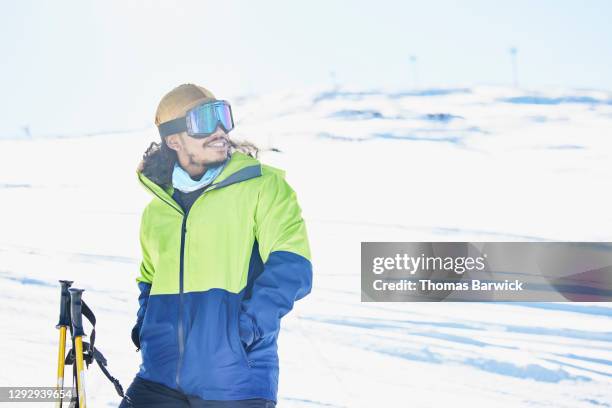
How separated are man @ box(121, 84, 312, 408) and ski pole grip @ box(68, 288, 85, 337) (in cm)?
23

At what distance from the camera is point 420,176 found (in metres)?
7.96

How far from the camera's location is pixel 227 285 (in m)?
2.00

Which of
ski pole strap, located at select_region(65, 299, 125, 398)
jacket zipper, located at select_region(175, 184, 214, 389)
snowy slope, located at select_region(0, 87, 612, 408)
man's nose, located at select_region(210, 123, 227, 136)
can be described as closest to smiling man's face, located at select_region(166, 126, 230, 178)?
man's nose, located at select_region(210, 123, 227, 136)

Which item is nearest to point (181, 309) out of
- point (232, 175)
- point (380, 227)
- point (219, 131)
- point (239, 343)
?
point (239, 343)

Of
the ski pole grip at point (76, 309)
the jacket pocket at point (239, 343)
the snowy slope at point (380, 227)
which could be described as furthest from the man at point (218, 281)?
the snowy slope at point (380, 227)

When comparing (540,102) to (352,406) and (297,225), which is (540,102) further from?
(297,225)

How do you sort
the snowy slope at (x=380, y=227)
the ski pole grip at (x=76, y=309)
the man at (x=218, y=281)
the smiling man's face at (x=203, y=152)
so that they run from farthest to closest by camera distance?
the snowy slope at (x=380, y=227) < the ski pole grip at (x=76, y=309) < the smiling man's face at (x=203, y=152) < the man at (x=218, y=281)

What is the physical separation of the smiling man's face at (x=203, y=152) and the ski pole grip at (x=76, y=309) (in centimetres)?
43

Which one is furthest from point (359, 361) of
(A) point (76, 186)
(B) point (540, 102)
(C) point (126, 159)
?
(B) point (540, 102)

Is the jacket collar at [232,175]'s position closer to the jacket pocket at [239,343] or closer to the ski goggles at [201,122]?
the ski goggles at [201,122]

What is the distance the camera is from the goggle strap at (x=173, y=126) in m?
2.22

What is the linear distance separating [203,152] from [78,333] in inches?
Result: 23.6

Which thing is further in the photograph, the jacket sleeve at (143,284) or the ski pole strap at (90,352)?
the ski pole strap at (90,352)

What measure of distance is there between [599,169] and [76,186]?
4.83m
